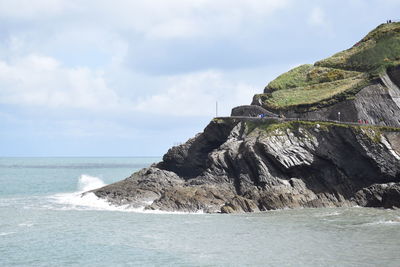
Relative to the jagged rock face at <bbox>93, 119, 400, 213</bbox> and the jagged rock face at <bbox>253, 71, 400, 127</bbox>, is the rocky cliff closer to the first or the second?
the jagged rock face at <bbox>253, 71, 400, 127</bbox>

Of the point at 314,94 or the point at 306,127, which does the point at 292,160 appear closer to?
the point at 306,127

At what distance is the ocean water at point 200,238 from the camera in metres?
39.3

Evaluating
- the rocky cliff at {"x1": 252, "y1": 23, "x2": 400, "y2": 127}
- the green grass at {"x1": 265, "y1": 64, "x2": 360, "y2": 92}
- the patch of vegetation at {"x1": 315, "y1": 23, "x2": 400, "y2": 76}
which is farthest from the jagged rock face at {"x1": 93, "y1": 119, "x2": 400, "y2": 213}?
the green grass at {"x1": 265, "y1": 64, "x2": 360, "y2": 92}

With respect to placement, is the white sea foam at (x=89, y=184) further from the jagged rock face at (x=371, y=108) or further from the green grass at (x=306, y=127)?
the jagged rock face at (x=371, y=108)

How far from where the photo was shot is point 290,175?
7306cm

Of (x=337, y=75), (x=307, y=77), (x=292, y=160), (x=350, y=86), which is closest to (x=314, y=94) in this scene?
(x=350, y=86)

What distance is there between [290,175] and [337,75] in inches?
1585

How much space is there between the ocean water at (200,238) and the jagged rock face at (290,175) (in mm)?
3874

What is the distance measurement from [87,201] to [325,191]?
118ft

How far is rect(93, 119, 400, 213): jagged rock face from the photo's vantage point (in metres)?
67.4

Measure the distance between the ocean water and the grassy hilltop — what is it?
30.9 metres

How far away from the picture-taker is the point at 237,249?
42812mm

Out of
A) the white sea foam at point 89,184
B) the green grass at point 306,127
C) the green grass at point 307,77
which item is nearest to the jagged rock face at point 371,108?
the green grass at point 306,127

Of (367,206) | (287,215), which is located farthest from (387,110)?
(287,215)
